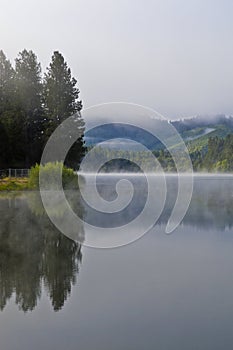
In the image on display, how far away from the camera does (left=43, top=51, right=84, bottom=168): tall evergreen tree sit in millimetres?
43531

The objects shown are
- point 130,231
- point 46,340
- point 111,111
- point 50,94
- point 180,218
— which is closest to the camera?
point 46,340

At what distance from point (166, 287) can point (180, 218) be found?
9.57 meters

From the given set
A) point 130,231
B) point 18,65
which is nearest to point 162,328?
point 130,231

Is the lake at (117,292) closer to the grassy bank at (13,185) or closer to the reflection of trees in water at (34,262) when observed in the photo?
the reflection of trees in water at (34,262)

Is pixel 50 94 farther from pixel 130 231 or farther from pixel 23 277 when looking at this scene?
pixel 23 277

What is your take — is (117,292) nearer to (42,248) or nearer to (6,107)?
(42,248)

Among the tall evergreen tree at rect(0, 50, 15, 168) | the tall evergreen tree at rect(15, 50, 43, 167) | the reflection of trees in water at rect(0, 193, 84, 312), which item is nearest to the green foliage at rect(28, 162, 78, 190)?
the tall evergreen tree at rect(0, 50, 15, 168)

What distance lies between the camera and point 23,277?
8727 millimetres

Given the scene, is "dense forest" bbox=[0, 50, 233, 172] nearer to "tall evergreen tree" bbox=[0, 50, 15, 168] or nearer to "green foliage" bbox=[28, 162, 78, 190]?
"tall evergreen tree" bbox=[0, 50, 15, 168]

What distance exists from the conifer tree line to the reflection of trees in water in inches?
1102

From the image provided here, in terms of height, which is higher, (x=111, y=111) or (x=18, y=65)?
(x=18, y=65)

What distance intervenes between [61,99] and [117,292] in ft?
124

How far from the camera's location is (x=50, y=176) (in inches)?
1248

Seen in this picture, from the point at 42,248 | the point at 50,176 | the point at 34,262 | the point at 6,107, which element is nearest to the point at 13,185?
the point at 50,176
